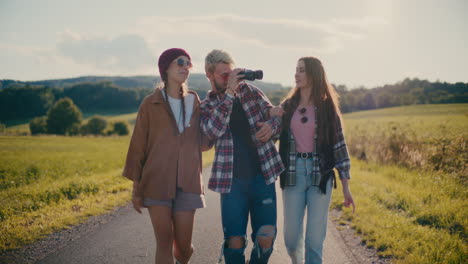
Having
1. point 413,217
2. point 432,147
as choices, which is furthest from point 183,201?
point 432,147

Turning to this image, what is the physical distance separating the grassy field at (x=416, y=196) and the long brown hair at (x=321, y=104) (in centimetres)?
189

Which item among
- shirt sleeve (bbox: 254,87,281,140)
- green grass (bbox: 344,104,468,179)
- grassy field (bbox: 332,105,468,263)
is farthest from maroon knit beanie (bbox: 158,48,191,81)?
green grass (bbox: 344,104,468,179)

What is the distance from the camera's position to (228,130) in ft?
8.98

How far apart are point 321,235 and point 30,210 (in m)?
6.06

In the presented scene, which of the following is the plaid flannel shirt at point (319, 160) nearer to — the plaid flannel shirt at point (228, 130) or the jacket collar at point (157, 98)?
the plaid flannel shirt at point (228, 130)

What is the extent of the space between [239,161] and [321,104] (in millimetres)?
941

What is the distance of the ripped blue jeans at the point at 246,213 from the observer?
8.59 ft

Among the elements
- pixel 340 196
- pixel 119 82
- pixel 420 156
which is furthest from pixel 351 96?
pixel 119 82

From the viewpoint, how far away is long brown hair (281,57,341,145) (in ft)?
9.30

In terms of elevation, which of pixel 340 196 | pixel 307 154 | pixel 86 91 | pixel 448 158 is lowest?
pixel 340 196

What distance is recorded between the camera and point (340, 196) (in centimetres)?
736

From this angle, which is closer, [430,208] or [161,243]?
[161,243]

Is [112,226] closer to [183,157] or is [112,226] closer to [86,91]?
→ [183,157]

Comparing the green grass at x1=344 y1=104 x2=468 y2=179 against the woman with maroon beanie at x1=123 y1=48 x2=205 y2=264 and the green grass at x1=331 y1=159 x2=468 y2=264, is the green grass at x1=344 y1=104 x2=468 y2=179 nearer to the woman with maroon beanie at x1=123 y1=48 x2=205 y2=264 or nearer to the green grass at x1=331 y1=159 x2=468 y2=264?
the green grass at x1=331 y1=159 x2=468 y2=264
